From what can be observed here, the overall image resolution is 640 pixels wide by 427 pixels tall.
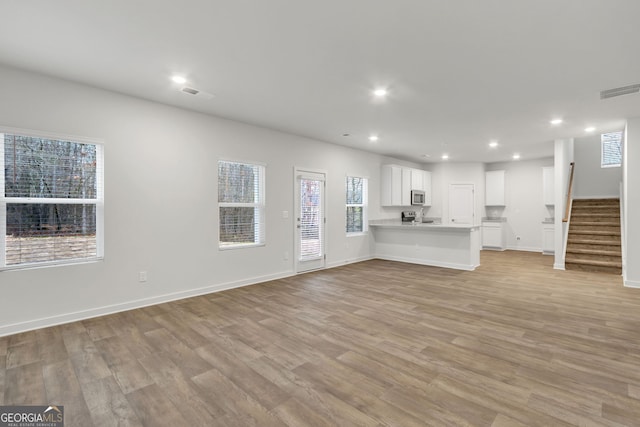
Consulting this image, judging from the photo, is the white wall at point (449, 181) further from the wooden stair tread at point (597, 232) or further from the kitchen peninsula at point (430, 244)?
the kitchen peninsula at point (430, 244)

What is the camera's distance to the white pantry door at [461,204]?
372 inches

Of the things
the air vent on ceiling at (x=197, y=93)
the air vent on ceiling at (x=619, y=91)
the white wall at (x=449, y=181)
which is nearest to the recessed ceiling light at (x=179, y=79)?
the air vent on ceiling at (x=197, y=93)

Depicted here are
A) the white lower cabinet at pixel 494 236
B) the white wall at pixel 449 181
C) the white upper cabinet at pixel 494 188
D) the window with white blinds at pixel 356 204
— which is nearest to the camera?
the window with white blinds at pixel 356 204

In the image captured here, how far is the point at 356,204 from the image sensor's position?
7.43 metres

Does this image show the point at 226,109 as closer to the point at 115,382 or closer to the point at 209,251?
the point at 209,251

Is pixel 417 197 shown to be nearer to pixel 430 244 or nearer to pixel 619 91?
pixel 430 244

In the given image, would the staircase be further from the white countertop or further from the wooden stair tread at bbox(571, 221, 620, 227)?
the white countertop

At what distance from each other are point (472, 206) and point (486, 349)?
295 inches

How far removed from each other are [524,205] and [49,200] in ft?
35.1

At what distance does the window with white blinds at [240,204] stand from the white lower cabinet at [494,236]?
728 centimetres

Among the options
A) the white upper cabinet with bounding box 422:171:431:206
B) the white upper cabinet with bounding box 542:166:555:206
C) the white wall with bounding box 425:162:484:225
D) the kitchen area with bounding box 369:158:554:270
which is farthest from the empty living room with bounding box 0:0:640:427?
the white upper cabinet with bounding box 422:171:431:206

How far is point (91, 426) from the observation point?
71.4 inches

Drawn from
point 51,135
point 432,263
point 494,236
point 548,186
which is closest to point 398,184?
point 432,263

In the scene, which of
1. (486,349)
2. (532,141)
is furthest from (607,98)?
(486,349)
